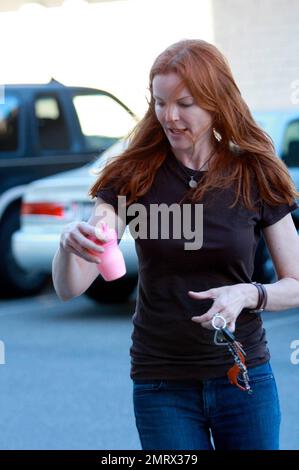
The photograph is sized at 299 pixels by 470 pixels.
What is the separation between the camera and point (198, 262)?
2.58 metres

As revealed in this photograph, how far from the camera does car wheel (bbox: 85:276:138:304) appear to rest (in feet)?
30.3

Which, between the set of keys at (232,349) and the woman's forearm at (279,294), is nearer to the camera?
the set of keys at (232,349)

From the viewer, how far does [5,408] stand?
6070 millimetres

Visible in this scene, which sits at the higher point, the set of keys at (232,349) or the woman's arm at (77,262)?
the woman's arm at (77,262)

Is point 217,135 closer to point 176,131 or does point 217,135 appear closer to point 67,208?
point 176,131

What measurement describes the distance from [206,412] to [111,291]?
21.9ft

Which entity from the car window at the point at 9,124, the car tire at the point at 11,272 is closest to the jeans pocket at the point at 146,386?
the car tire at the point at 11,272

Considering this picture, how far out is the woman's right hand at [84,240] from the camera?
242 centimetres

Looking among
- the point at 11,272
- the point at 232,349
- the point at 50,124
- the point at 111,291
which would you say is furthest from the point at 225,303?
the point at 50,124

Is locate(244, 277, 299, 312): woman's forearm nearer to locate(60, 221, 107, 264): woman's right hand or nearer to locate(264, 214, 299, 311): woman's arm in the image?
locate(264, 214, 299, 311): woman's arm

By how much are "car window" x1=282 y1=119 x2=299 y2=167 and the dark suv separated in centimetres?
196

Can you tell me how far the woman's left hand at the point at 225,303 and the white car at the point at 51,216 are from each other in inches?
231

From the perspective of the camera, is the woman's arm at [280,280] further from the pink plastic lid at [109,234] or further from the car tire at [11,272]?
the car tire at [11,272]

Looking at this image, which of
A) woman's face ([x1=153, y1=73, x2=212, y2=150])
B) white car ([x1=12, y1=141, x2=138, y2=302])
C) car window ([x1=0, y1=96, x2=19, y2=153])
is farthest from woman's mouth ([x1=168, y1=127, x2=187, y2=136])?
car window ([x1=0, y1=96, x2=19, y2=153])
